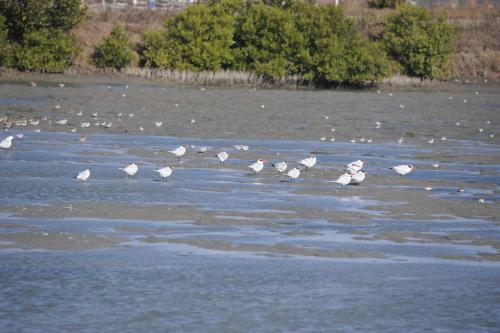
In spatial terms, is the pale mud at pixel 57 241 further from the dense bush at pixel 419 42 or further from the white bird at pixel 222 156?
the dense bush at pixel 419 42

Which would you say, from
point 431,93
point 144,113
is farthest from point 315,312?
point 431,93

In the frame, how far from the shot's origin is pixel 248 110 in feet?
121

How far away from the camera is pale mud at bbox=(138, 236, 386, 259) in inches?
538

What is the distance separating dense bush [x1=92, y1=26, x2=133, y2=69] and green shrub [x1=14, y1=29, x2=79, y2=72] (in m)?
1.80

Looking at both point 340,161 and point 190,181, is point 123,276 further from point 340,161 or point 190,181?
point 340,161

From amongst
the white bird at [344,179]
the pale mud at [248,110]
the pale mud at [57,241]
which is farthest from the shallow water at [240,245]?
the pale mud at [248,110]

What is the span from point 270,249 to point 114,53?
4233cm

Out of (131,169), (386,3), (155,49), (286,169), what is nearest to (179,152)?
(286,169)

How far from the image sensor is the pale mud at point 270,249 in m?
13.7

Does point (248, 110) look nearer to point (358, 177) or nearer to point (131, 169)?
point (358, 177)

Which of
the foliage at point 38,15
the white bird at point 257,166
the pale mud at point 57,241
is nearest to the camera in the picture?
the pale mud at point 57,241

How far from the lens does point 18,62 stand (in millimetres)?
52844

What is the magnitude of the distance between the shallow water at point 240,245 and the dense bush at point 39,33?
91.8ft

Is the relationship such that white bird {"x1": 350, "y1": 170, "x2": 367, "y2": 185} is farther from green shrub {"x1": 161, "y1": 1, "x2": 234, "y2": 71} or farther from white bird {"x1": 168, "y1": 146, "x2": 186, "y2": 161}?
green shrub {"x1": 161, "y1": 1, "x2": 234, "y2": 71}
